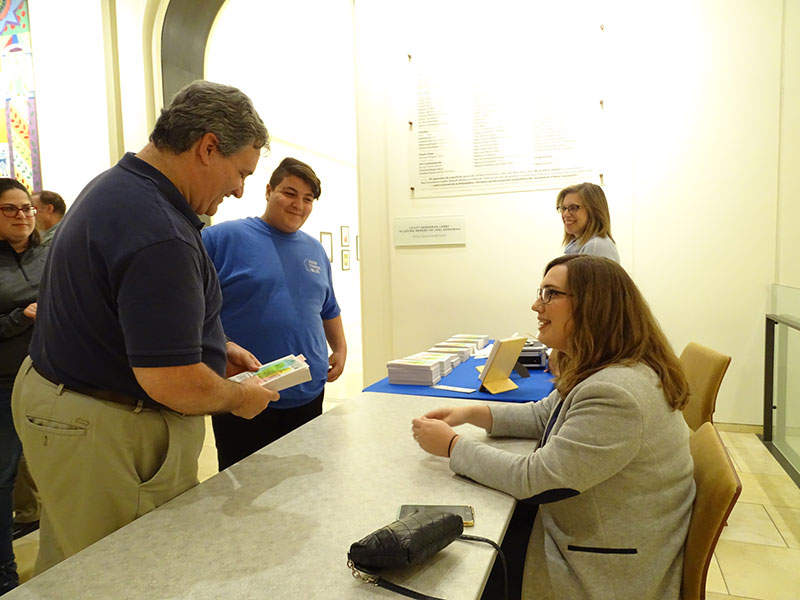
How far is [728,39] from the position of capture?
3.69 metres

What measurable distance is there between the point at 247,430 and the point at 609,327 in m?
1.42

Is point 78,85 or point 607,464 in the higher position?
point 78,85

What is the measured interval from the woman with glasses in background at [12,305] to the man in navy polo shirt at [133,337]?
1245 millimetres

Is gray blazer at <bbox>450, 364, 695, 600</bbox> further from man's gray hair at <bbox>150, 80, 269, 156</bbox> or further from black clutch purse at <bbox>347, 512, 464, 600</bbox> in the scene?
man's gray hair at <bbox>150, 80, 269, 156</bbox>

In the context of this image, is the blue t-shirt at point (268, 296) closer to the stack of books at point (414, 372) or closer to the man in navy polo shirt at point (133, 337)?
the stack of books at point (414, 372)

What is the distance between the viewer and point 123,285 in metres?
1.07

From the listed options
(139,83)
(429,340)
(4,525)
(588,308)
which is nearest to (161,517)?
(588,308)

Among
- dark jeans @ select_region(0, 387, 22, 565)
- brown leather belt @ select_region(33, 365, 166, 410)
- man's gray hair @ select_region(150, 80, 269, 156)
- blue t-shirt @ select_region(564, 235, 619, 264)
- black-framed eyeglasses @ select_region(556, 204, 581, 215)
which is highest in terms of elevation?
man's gray hair @ select_region(150, 80, 269, 156)

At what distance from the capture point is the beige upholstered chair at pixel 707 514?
3.73 ft

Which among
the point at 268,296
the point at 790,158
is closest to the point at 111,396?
the point at 268,296

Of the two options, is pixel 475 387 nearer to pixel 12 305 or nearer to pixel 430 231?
pixel 12 305

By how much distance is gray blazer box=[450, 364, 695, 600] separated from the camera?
3.78 ft

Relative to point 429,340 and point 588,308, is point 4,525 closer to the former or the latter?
point 588,308

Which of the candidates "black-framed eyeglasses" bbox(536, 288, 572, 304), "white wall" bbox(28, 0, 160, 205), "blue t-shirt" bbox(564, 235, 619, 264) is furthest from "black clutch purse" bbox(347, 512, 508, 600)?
"white wall" bbox(28, 0, 160, 205)
